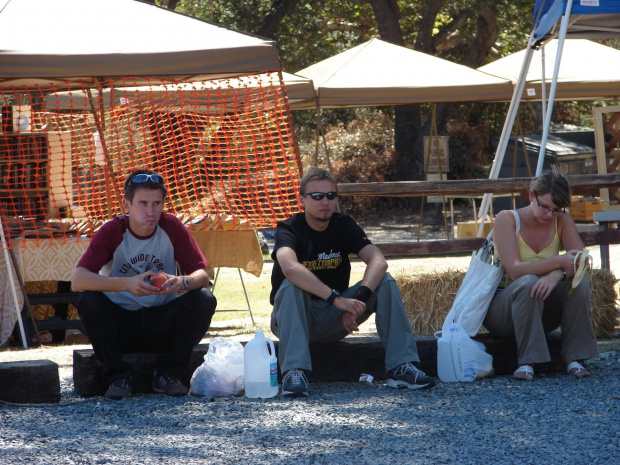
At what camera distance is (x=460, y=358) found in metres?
4.75

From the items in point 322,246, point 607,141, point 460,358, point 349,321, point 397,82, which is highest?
point 397,82

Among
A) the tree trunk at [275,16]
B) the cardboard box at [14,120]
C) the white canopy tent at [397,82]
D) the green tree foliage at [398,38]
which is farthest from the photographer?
the tree trunk at [275,16]

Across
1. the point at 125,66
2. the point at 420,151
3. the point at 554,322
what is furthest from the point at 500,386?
the point at 420,151

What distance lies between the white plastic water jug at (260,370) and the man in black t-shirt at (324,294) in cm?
6

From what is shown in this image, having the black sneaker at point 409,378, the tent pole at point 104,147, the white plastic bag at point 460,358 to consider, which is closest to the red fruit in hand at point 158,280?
the black sneaker at point 409,378

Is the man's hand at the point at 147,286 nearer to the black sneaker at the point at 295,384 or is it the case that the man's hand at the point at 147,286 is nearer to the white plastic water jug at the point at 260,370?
the white plastic water jug at the point at 260,370

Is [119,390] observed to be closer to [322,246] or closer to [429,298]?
[322,246]

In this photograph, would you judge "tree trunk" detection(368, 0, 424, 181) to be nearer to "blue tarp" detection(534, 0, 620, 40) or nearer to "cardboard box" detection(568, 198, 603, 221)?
"cardboard box" detection(568, 198, 603, 221)

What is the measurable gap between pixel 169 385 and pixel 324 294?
0.91m

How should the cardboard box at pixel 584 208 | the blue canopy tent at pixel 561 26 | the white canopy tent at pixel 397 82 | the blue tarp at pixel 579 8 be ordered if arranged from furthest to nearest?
the cardboard box at pixel 584 208
the white canopy tent at pixel 397 82
the blue tarp at pixel 579 8
the blue canopy tent at pixel 561 26

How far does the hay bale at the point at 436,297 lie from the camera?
6410mm

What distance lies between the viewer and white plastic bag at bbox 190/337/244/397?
450 centimetres

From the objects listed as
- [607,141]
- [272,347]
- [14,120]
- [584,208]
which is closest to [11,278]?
[14,120]

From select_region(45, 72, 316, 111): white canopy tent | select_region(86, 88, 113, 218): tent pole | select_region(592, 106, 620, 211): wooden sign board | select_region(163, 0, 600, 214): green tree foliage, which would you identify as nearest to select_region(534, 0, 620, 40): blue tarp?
select_region(592, 106, 620, 211): wooden sign board
